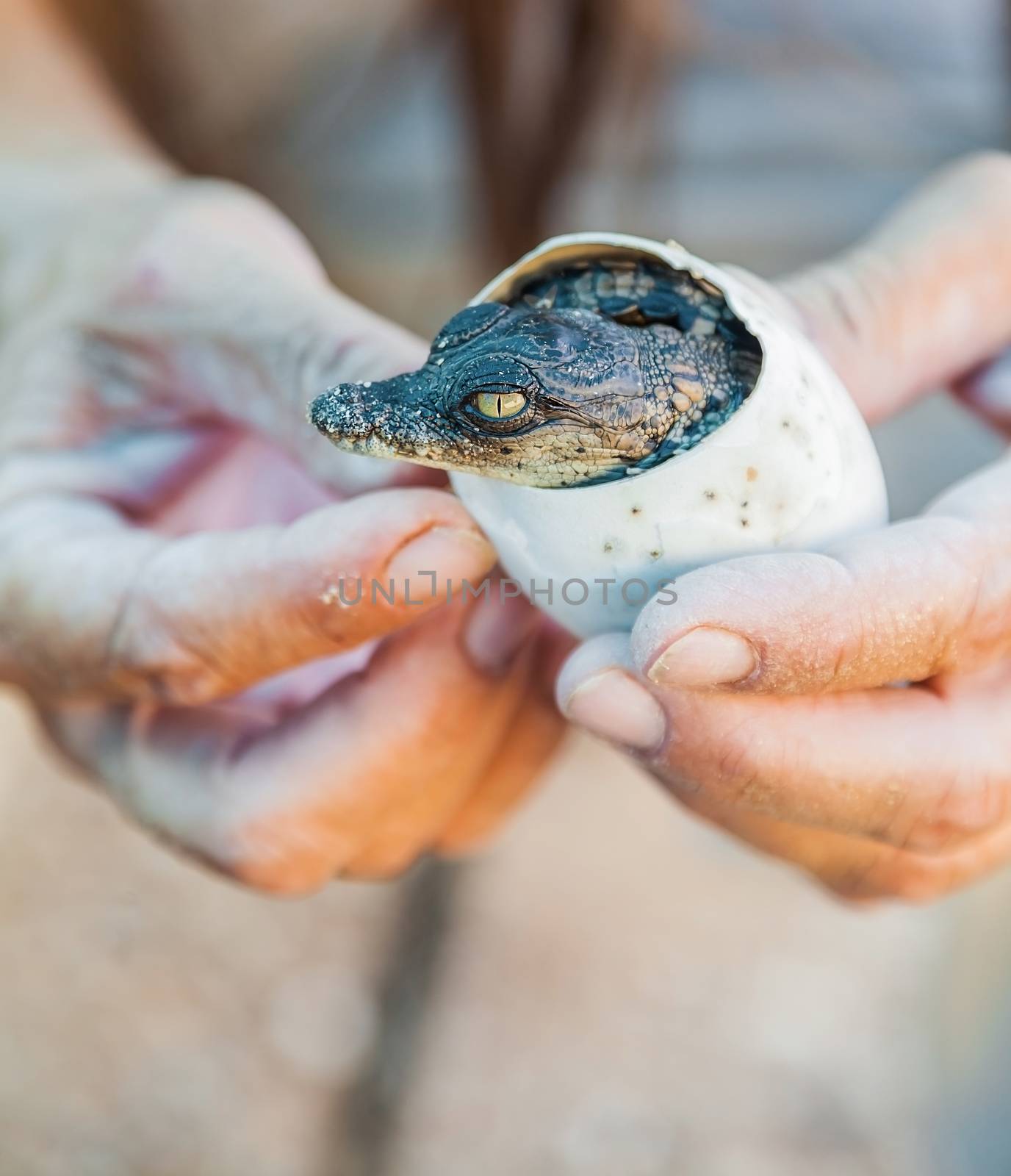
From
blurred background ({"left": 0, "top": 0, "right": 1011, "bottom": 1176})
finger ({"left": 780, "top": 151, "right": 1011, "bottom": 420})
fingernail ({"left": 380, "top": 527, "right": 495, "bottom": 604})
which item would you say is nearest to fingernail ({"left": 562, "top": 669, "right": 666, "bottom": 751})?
fingernail ({"left": 380, "top": 527, "right": 495, "bottom": 604})

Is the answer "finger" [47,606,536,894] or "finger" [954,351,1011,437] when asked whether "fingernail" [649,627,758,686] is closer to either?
"finger" [47,606,536,894]

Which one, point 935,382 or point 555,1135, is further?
point 555,1135

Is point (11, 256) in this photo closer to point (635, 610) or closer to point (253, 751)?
point (253, 751)

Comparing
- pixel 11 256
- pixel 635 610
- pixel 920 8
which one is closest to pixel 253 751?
pixel 635 610

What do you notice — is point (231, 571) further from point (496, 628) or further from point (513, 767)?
point (513, 767)

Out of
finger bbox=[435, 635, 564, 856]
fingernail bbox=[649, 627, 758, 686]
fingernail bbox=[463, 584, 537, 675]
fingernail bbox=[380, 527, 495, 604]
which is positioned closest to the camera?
fingernail bbox=[649, 627, 758, 686]

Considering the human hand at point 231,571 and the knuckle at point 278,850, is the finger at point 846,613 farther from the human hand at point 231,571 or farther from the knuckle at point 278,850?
the knuckle at point 278,850
